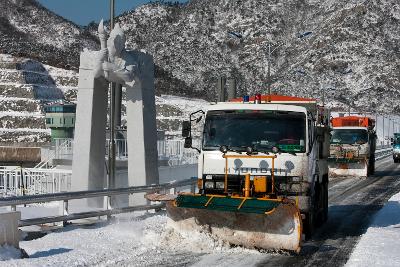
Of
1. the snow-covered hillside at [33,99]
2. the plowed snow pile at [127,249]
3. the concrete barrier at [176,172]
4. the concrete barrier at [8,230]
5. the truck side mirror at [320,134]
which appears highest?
the snow-covered hillside at [33,99]

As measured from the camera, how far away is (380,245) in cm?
1265

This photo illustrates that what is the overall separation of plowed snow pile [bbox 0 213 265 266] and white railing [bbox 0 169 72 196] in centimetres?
772

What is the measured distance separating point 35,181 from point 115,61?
6.15m

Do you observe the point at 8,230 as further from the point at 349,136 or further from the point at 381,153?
the point at 381,153

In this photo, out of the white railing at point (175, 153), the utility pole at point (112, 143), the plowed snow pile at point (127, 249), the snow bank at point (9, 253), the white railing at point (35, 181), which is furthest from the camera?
the white railing at point (175, 153)

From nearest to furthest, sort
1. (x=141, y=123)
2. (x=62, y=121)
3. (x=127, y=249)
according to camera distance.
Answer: (x=127, y=249), (x=141, y=123), (x=62, y=121)

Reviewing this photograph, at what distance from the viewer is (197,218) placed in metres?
12.8

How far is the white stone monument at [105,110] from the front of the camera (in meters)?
19.5

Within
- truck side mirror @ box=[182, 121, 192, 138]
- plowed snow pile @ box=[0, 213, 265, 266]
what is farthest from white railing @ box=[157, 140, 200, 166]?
truck side mirror @ box=[182, 121, 192, 138]

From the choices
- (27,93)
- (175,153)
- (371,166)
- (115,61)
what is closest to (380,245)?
(115,61)

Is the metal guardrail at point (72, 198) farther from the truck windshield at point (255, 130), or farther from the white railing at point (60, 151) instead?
the white railing at point (60, 151)

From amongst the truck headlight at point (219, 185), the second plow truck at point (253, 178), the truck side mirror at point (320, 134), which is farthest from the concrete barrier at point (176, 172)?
the truck headlight at point (219, 185)

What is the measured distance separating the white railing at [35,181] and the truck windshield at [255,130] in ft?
31.1

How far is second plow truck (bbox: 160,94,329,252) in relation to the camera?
39.7ft
